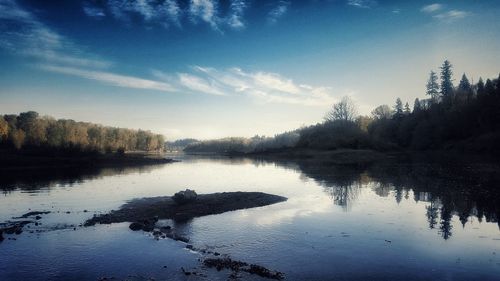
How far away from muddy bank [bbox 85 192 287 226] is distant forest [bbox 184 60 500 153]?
312 ft

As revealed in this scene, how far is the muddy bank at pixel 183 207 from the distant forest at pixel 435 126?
9501cm

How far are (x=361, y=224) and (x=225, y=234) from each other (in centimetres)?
1146

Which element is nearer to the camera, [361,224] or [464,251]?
[464,251]

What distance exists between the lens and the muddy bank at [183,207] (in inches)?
1251

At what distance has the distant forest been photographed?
11344 centimetres

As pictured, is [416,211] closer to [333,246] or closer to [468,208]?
[468,208]

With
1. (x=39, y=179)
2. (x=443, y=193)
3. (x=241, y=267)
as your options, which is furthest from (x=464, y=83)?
(x=241, y=267)

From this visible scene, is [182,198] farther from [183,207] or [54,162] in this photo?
[54,162]

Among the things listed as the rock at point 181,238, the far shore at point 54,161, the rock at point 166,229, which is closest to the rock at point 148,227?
the rock at point 166,229

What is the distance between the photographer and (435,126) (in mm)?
139875

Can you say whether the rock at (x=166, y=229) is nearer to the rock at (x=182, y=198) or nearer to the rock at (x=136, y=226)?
the rock at (x=136, y=226)

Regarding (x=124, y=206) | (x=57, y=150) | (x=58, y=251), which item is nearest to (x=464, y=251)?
(x=58, y=251)

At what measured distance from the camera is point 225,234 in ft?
84.5

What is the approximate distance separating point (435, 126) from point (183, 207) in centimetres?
13392
